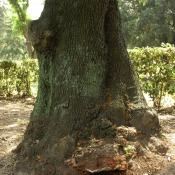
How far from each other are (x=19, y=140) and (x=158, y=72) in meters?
4.82

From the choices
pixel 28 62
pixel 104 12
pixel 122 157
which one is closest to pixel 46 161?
pixel 122 157

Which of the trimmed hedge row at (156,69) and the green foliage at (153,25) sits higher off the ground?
the green foliage at (153,25)

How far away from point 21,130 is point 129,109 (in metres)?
3.51

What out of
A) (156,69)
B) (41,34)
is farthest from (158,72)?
(41,34)

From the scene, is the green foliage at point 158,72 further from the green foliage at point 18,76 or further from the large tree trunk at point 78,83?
the green foliage at point 18,76

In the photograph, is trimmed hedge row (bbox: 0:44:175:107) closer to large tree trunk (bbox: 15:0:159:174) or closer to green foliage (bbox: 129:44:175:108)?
green foliage (bbox: 129:44:175:108)

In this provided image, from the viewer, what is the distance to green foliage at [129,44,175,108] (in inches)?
449

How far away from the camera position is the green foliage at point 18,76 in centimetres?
1608

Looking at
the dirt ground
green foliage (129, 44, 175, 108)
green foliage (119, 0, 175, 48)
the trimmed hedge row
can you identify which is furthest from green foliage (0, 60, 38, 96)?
green foliage (119, 0, 175, 48)

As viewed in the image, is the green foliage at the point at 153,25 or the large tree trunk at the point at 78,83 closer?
the large tree trunk at the point at 78,83

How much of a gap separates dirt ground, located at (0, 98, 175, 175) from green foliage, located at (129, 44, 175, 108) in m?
0.87

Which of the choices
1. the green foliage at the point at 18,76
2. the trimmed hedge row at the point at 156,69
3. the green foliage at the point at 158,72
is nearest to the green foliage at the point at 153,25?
the green foliage at the point at 18,76

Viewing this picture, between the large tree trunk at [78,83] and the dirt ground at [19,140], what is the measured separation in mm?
411

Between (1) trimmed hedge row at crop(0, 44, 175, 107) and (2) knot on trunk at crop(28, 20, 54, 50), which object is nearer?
(2) knot on trunk at crop(28, 20, 54, 50)
